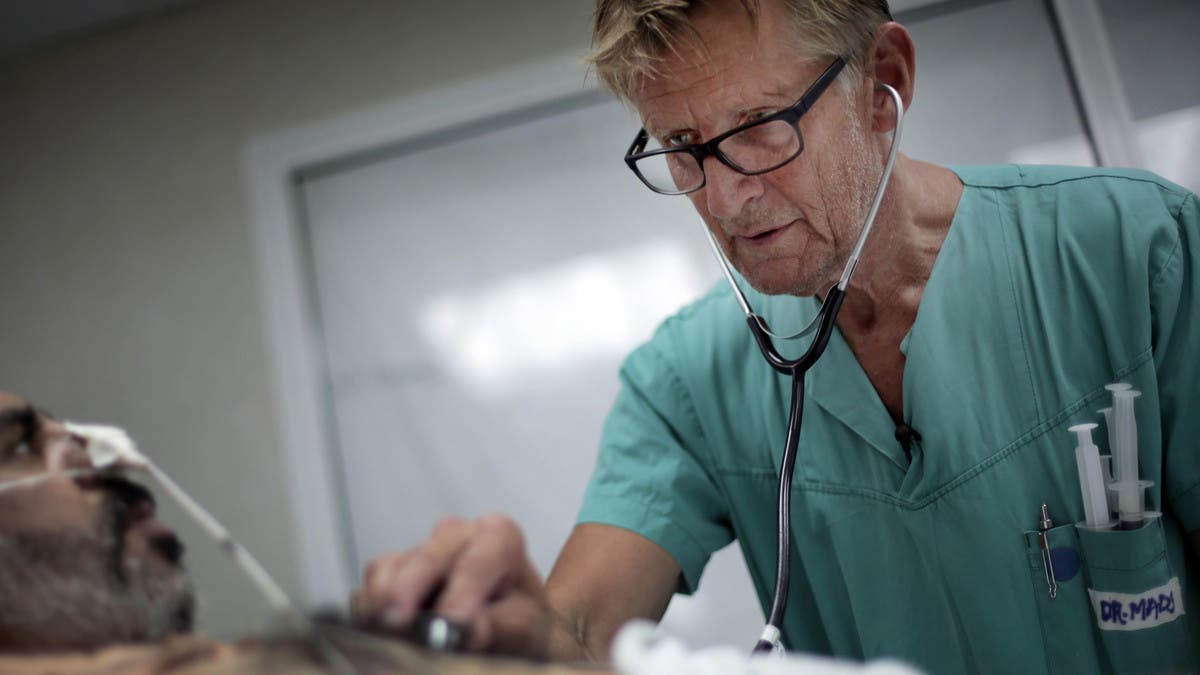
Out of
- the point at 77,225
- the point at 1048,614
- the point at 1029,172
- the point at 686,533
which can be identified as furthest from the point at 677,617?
the point at 77,225

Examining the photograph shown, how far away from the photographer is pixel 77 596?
436mm

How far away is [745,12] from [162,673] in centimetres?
55

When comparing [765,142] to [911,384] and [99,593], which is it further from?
[99,593]

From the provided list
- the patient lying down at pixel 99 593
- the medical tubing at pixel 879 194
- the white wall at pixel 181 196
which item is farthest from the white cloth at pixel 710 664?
the white wall at pixel 181 196

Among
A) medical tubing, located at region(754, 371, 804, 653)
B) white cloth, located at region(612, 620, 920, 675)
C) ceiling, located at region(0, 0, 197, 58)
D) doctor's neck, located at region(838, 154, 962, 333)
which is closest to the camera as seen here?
white cloth, located at region(612, 620, 920, 675)

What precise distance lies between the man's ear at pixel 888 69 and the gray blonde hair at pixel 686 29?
0.01 m

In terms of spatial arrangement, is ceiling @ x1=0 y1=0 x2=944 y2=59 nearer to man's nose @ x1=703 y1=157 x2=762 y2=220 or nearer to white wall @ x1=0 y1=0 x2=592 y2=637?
white wall @ x1=0 y1=0 x2=592 y2=637

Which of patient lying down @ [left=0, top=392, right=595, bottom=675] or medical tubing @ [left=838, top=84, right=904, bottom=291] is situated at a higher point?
medical tubing @ [left=838, top=84, right=904, bottom=291]

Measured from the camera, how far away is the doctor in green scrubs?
2.25ft

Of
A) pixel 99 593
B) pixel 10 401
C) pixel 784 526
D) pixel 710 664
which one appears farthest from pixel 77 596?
pixel 784 526

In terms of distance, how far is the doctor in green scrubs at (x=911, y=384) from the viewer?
0.68m

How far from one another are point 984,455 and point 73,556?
0.61m

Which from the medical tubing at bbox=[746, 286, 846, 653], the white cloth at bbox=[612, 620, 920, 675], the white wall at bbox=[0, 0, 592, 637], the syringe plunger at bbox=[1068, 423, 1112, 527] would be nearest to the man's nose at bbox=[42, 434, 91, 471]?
the white cloth at bbox=[612, 620, 920, 675]

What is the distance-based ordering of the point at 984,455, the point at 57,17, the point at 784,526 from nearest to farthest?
the point at 784,526, the point at 984,455, the point at 57,17
